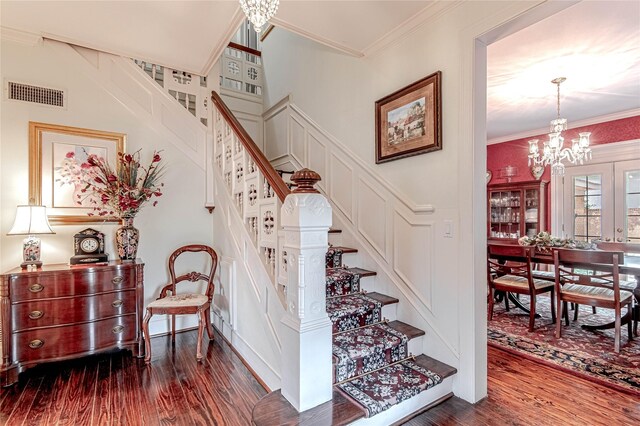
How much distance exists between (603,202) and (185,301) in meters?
6.22

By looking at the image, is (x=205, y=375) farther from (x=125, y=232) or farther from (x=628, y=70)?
(x=628, y=70)

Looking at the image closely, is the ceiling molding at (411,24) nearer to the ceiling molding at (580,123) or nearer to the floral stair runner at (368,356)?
the floral stair runner at (368,356)

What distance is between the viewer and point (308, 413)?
1635 millimetres

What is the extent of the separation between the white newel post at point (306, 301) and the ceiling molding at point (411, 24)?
1639mm

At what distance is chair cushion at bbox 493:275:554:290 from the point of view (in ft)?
11.2

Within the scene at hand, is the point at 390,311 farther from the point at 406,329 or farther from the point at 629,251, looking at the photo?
the point at 629,251

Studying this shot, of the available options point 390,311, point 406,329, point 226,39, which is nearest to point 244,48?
point 226,39

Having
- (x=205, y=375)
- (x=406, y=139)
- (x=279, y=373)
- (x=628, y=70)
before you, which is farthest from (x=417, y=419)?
(x=628, y=70)

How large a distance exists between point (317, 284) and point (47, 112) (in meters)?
2.98

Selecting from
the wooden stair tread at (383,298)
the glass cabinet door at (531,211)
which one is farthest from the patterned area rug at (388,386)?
the glass cabinet door at (531,211)

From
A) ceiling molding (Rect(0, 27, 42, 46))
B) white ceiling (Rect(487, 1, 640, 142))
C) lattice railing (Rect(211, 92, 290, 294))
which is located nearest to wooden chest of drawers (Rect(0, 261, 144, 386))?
lattice railing (Rect(211, 92, 290, 294))

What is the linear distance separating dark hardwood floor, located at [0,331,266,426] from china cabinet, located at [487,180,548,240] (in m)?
4.93

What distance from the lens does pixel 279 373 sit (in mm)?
1981

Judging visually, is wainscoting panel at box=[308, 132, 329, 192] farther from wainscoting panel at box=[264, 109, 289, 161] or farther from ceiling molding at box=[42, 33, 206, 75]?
ceiling molding at box=[42, 33, 206, 75]
